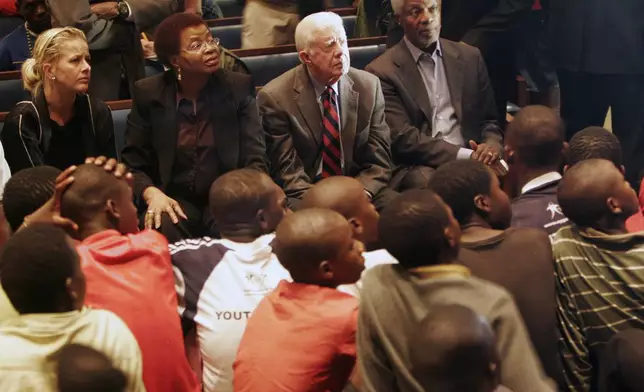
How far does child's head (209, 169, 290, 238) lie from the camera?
8.55ft

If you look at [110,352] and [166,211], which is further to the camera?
[166,211]

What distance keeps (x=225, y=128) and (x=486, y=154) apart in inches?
36.5

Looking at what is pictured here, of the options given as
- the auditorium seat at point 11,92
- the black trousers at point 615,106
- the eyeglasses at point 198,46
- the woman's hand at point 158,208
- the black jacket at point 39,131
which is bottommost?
the black trousers at point 615,106

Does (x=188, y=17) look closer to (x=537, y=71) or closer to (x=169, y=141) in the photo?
(x=169, y=141)

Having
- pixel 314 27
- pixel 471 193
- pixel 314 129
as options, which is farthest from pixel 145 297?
pixel 314 27

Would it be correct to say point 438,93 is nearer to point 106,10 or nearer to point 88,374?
point 106,10

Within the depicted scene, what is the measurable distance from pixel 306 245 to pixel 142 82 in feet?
4.81

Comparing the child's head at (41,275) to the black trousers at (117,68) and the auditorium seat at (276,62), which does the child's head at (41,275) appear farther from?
the auditorium seat at (276,62)

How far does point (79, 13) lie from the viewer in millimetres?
4078

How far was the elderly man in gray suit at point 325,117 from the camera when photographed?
3.60m

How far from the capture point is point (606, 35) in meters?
4.06

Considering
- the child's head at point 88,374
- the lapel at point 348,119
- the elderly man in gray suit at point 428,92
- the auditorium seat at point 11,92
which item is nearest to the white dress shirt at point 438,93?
the elderly man in gray suit at point 428,92

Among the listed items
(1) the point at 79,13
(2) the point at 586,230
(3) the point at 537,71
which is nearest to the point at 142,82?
(1) the point at 79,13

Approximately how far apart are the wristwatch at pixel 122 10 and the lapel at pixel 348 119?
109 centimetres
